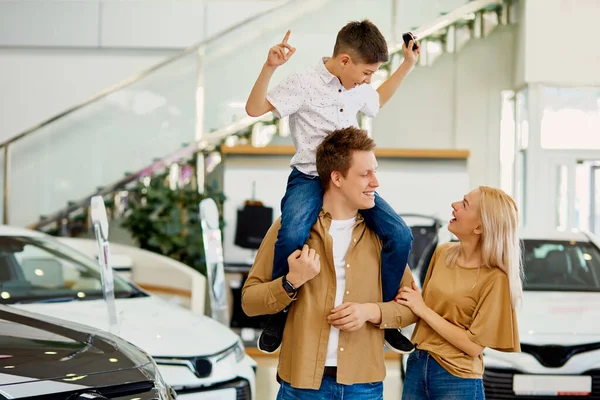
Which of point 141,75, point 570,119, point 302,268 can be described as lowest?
point 302,268

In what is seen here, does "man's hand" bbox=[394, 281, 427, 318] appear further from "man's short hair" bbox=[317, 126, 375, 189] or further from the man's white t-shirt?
"man's short hair" bbox=[317, 126, 375, 189]

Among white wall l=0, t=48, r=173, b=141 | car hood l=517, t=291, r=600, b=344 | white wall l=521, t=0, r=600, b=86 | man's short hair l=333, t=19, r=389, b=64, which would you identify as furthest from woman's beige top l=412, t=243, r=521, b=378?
white wall l=0, t=48, r=173, b=141

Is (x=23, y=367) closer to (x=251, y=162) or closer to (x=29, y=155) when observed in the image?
(x=251, y=162)

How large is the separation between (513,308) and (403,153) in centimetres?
596

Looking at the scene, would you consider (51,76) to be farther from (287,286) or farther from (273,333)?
(287,286)

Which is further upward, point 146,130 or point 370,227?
point 146,130

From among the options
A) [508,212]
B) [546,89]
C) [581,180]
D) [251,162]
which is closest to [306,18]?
[251,162]

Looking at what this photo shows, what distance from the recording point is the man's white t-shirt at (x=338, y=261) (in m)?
2.24

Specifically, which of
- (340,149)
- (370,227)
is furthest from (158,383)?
(340,149)

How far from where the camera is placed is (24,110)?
32.5ft

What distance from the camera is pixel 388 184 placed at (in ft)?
27.3

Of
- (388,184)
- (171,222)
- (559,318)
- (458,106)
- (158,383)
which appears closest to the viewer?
(158,383)

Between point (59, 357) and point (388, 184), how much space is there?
20.4 ft

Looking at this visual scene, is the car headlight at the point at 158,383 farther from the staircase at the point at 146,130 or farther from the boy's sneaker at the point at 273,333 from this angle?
the staircase at the point at 146,130
